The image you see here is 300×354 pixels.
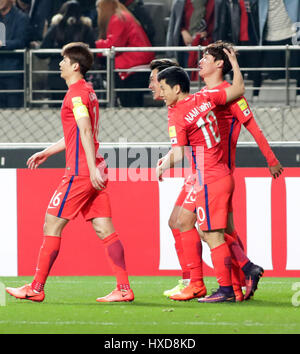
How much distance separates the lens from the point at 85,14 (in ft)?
40.3

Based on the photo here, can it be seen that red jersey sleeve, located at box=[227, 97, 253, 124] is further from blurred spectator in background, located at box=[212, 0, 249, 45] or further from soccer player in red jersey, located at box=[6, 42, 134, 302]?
blurred spectator in background, located at box=[212, 0, 249, 45]

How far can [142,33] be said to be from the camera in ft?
37.7

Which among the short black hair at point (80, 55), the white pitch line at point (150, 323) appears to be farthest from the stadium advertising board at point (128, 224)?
the white pitch line at point (150, 323)

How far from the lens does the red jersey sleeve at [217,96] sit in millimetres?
7594

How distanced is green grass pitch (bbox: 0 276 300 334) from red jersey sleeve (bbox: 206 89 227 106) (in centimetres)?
156

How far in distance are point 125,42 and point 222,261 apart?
470cm

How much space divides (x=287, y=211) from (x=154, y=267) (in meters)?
1.43

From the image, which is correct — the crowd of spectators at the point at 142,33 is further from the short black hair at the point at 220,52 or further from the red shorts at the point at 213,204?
the red shorts at the point at 213,204

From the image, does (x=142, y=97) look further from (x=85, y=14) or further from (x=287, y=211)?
(x=287, y=211)

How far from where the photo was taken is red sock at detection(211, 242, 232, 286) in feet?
24.4

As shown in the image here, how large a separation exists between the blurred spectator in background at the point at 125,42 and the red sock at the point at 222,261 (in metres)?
4.03

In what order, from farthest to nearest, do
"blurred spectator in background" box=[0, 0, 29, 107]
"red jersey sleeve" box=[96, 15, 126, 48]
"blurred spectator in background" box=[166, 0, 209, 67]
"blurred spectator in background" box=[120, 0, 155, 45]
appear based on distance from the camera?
"blurred spectator in background" box=[120, 0, 155, 45] < "blurred spectator in background" box=[166, 0, 209, 67] < "red jersey sleeve" box=[96, 15, 126, 48] < "blurred spectator in background" box=[0, 0, 29, 107]

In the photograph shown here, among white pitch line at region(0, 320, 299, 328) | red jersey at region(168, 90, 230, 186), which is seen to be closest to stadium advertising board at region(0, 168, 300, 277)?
red jersey at region(168, 90, 230, 186)
